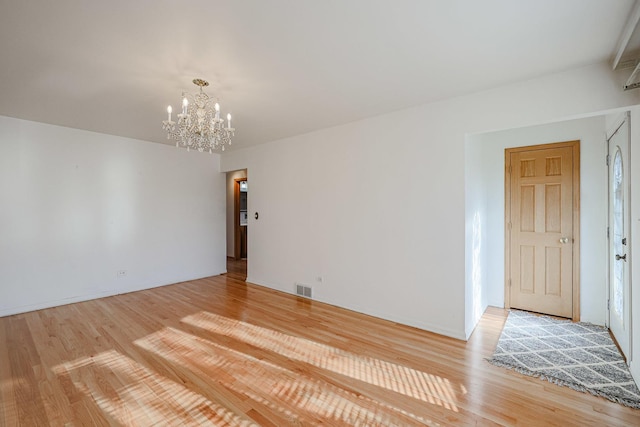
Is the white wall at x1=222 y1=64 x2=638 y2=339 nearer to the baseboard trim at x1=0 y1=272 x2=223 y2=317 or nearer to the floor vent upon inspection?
the floor vent

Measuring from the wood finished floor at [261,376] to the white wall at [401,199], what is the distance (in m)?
0.47

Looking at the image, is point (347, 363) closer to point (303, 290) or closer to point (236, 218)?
point (303, 290)

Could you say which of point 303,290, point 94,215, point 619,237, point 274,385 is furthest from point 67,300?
point 619,237

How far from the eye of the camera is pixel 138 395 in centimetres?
205

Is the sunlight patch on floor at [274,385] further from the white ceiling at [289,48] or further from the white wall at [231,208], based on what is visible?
the white wall at [231,208]

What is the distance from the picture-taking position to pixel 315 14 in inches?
69.9

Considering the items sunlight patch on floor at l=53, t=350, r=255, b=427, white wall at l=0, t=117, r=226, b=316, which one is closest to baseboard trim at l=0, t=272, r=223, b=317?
white wall at l=0, t=117, r=226, b=316

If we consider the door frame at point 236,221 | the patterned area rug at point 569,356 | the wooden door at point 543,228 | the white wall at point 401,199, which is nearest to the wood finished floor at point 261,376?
the patterned area rug at point 569,356

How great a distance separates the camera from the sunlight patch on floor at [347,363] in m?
2.10

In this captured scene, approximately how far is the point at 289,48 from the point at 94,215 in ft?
13.6

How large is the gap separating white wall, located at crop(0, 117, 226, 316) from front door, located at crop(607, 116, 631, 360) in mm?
5967

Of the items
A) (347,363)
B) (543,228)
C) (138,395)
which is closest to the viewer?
(138,395)

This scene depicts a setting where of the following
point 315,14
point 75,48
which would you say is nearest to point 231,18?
point 315,14

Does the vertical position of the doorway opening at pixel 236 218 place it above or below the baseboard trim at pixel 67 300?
above
